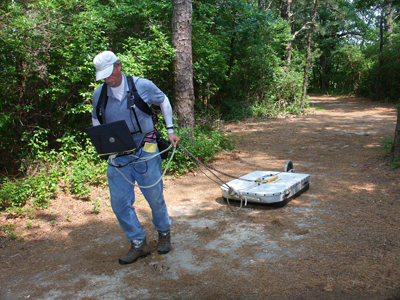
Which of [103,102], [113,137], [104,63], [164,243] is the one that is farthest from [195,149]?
[104,63]

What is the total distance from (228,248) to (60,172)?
3669 mm

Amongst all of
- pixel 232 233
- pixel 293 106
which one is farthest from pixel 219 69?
pixel 232 233

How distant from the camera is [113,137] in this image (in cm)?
306

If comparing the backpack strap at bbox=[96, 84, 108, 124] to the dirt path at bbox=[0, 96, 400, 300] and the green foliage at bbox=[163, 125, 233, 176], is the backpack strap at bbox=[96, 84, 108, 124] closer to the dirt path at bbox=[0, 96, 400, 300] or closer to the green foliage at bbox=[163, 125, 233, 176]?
the dirt path at bbox=[0, 96, 400, 300]

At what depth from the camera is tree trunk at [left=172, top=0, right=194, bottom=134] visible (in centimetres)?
745

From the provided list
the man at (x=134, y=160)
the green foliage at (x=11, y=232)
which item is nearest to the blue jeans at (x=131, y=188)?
the man at (x=134, y=160)

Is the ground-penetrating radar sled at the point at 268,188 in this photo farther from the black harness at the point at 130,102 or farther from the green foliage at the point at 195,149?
the black harness at the point at 130,102

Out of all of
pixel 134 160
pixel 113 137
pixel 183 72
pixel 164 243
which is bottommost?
pixel 164 243

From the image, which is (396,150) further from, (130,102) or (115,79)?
(115,79)

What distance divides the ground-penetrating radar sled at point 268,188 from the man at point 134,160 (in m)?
1.44

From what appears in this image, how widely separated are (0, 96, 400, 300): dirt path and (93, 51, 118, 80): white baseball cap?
6.34ft

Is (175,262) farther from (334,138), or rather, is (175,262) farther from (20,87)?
(334,138)

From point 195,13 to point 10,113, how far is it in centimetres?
687

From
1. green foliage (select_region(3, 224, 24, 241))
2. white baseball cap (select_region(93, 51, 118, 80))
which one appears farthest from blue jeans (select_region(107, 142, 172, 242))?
green foliage (select_region(3, 224, 24, 241))
